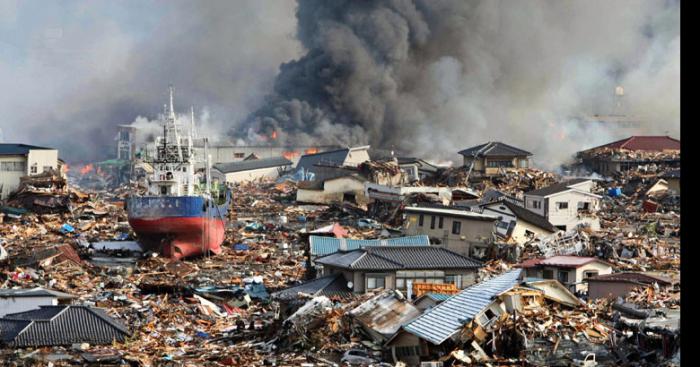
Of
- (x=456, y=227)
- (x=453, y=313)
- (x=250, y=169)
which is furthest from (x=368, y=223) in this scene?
(x=453, y=313)

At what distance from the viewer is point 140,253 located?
2547 centimetres

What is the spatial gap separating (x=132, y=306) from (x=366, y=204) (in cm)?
1906

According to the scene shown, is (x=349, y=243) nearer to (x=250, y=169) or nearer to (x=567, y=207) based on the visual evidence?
(x=567, y=207)

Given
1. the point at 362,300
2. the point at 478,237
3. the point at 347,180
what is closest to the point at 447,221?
the point at 478,237

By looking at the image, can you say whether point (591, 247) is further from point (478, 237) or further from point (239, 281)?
point (239, 281)

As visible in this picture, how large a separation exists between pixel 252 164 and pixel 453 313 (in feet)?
120

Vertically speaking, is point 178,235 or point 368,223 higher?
point 368,223

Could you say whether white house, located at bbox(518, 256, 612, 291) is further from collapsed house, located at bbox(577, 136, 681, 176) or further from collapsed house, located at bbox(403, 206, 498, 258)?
collapsed house, located at bbox(577, 136, 681, 176)

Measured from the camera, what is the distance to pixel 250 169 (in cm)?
4644

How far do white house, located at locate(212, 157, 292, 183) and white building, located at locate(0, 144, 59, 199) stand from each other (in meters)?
9.47

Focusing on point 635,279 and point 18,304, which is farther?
point 18,304

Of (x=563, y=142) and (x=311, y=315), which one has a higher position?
(x=563, y=142)

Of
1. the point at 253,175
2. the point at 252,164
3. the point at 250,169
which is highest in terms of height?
the point at 252,164

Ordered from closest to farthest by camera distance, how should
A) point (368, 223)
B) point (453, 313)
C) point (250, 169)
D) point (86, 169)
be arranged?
point (453, 313)
point (368, 223)
point (250, 169)
point (86, 169)
